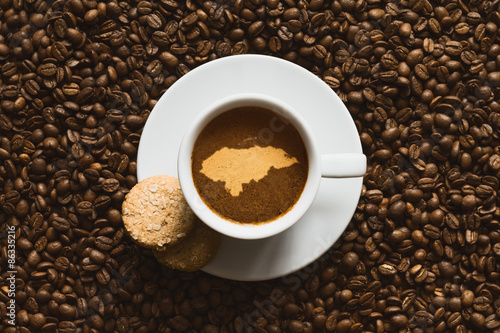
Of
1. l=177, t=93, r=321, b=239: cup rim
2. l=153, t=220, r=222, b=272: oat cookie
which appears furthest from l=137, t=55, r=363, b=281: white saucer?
l=177, t=93, r=321, b=239: cup rim

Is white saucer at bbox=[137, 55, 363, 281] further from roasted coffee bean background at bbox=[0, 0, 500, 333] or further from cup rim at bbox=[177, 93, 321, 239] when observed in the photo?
roasted coffee bean background at bbox=[0, 0, 500, 333]

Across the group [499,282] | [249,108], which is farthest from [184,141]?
[499,282]

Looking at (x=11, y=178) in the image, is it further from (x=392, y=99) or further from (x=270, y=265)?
(x=392, y=99)

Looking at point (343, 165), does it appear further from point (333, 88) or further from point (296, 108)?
point (333, 88)

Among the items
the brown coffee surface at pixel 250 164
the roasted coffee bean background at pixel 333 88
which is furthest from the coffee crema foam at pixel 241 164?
the roasted coffee bean background at pixel 333 88

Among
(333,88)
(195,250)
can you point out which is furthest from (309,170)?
(333,88)

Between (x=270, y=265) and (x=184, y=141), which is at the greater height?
(x=184, y=141)

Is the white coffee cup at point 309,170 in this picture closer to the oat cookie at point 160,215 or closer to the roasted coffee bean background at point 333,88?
the oat cookie at point 160,215
